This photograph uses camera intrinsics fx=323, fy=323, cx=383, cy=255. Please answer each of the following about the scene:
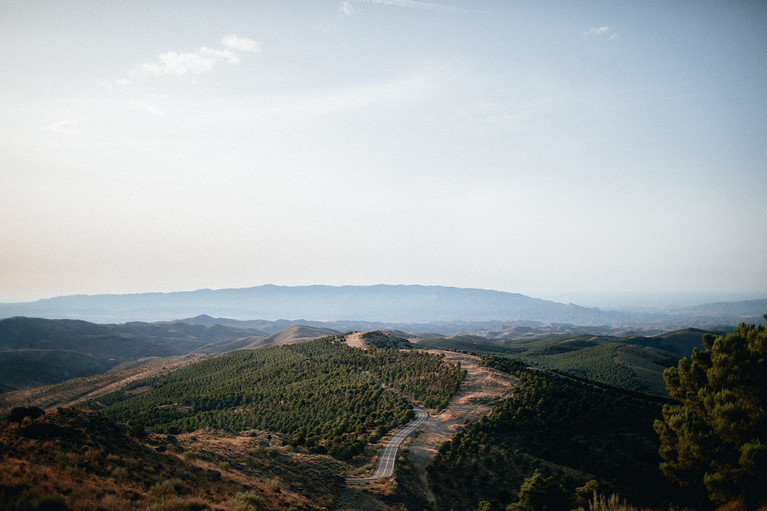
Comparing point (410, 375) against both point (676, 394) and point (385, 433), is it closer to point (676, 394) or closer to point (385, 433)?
point (385, 433)

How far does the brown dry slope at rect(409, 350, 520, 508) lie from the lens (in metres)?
32.9

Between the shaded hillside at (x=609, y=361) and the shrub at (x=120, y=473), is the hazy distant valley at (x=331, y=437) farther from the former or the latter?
the shaded hillside at (x=609, y=361)

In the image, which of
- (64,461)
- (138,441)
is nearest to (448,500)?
(138,441)

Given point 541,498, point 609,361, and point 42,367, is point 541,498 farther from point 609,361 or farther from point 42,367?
point 42,367

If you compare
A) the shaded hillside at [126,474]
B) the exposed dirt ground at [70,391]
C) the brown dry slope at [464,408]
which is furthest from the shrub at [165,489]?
the exposed dirt ground at [70,391]

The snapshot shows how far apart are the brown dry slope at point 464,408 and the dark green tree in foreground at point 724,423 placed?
18.9 m

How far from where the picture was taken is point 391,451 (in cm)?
3228

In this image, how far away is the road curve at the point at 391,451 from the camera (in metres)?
26.9

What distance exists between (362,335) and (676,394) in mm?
84993

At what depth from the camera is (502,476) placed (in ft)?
99.3

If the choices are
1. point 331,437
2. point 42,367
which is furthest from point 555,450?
point 42,367

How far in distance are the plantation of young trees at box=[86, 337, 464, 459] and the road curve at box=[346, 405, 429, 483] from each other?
4.95 feet

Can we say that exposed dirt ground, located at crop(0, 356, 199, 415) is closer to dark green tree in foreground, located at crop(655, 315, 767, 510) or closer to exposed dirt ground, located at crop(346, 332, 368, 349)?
exposed dirt ground, located at crop(346, 332, 368, 349)

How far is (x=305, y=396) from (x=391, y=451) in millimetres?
25280
